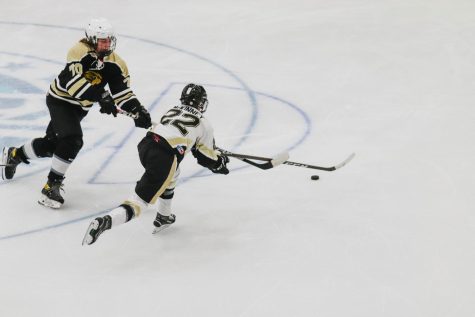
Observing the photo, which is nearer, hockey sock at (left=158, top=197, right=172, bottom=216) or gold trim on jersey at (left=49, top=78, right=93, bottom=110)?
hockey sock at (left=158, top=197, right=172, bottom=216)

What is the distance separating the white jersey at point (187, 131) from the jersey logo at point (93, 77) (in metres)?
0.64

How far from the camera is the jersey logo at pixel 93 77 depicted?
427 cm

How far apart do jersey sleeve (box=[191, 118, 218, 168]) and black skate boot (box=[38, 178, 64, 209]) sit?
2.75ft

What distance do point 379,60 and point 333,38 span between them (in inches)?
27.1

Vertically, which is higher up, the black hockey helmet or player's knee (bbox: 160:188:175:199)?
the black hockey helmet

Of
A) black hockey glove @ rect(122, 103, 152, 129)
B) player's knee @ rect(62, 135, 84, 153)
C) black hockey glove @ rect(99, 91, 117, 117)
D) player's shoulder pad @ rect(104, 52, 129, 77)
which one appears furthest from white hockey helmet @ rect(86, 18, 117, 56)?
player's knee @ rect(62, 135, 84, 153)

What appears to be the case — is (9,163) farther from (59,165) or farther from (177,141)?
(177,141)

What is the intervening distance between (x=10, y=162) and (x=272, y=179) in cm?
150

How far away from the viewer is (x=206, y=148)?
12.7ft

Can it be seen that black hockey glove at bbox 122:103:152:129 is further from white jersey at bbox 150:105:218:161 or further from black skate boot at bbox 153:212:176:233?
black skate boot at bbox 153:212:176:233

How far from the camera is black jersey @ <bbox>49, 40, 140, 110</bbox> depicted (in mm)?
4125

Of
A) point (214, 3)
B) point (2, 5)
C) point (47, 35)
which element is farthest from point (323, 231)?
point (2, 5)

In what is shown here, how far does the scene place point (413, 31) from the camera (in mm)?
7289

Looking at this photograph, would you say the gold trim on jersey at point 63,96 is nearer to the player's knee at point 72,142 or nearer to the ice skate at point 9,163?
the player's knee at point 72,142
